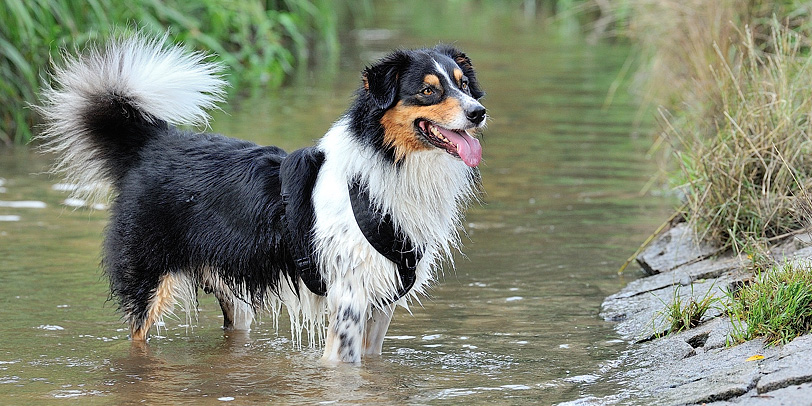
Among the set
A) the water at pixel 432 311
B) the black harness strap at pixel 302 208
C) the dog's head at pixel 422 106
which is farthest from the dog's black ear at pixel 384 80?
the water at pixel 432 311

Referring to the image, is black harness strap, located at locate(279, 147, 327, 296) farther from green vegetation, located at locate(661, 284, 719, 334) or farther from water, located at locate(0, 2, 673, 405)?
green vegetation, located at locate(661, 284, 719, 334)

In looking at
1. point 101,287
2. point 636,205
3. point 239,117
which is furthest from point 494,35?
point 101,287

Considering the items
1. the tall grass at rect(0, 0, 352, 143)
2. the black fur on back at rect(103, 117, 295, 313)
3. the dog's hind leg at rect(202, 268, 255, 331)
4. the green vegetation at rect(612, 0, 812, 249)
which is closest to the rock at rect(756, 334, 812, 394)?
the green vegetation at rect(612, 0, 812, 249)

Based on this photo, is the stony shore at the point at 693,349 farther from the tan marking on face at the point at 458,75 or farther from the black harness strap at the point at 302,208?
the tan marking on face at the point at 458,75

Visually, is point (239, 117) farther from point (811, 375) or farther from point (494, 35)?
point (494, 35)

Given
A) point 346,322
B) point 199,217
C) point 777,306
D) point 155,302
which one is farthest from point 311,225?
point 777,306

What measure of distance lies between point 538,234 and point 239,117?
16.4ft

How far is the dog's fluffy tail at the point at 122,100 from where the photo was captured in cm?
502

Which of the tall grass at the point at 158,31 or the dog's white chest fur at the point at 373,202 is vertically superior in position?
the tall grass at the point at 158,31

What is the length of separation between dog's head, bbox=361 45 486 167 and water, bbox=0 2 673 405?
1.05 meters

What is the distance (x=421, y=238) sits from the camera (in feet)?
15.0

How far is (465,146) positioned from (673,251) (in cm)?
240

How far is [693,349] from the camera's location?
4562 millimetres

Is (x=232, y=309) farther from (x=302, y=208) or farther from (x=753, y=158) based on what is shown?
(x=753, y=158)
